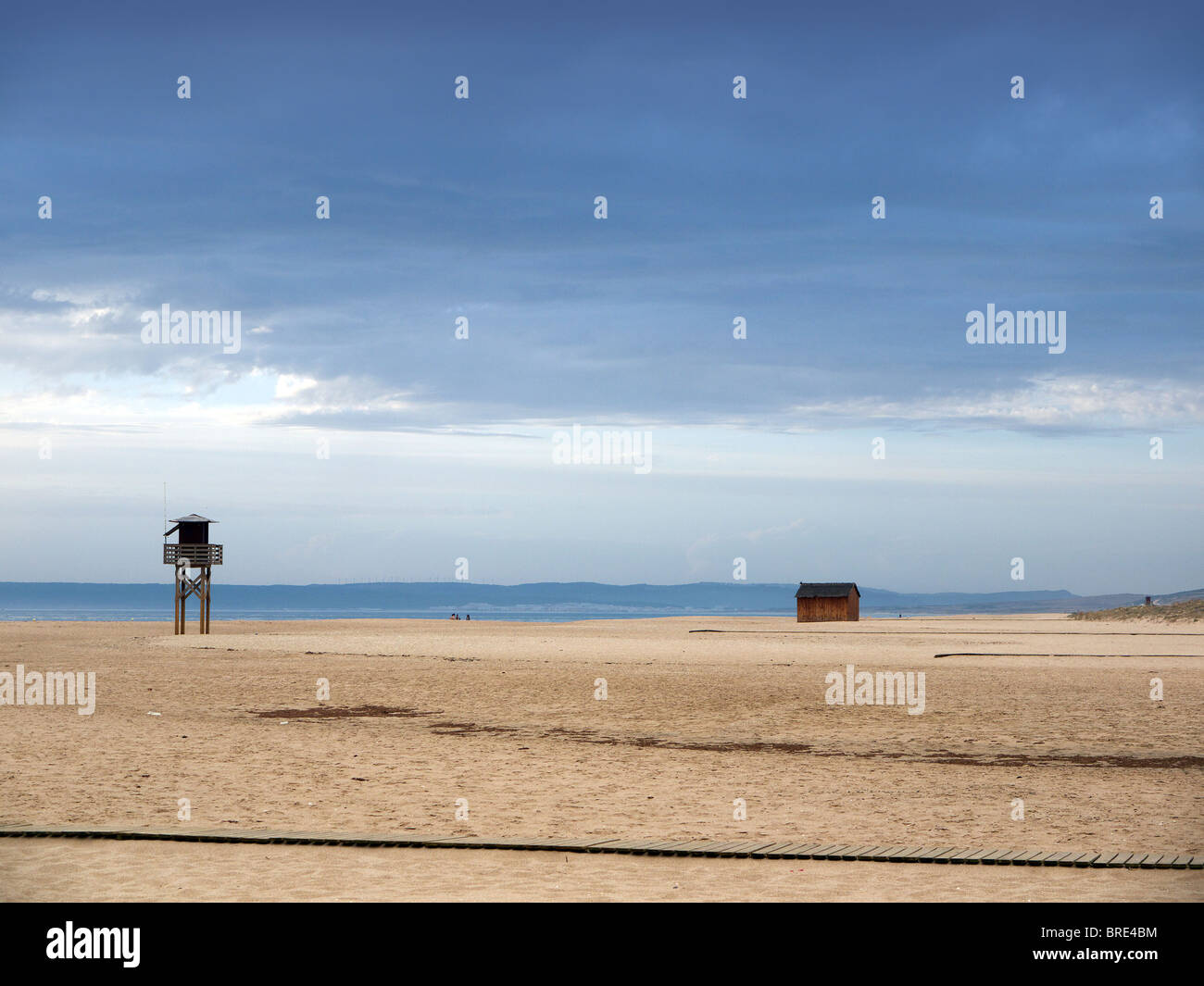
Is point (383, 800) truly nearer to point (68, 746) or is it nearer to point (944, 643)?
point (68, 746)

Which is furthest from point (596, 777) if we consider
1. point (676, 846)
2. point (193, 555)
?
point (193, 555)

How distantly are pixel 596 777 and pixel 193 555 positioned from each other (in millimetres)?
48011

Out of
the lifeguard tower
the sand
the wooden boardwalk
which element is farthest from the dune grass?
the wooden boardwalk

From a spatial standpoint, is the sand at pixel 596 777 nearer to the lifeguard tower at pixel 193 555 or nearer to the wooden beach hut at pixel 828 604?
the lifeguard tower at pixel 193 555

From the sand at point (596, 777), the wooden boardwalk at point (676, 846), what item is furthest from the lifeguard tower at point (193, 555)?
the wooden boardwalk at point (676, 846)

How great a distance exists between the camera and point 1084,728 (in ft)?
65.4

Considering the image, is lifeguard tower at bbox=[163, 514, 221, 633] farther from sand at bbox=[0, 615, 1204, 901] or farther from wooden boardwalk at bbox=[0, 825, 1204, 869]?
wooden boardwalk at bbox=[0, 825, 1204, 869]

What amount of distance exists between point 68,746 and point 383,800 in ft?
Answer: 20.9

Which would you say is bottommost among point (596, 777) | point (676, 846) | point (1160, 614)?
point (1160, 614)

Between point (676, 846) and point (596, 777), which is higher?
point (676, 846)

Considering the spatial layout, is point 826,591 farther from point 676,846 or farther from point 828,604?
point 676,846

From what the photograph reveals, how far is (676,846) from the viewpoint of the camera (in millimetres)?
10539

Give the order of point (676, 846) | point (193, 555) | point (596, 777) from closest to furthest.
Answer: point (676, 846) → point (596, 777) → point (193, 555)
